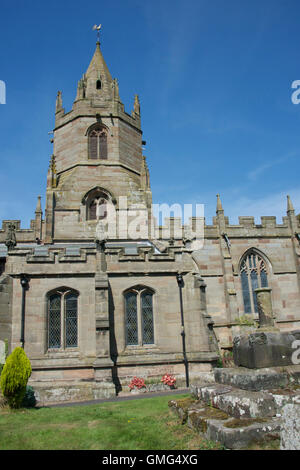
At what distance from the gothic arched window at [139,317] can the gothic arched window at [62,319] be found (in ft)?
7.03

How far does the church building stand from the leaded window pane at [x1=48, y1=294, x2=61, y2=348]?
0.04 m

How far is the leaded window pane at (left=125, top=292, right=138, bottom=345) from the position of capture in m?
15.4

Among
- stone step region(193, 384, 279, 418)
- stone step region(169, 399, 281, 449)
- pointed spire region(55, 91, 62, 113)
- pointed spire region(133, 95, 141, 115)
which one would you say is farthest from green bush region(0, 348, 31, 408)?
pointed spire region(133, 95, 141, 115)

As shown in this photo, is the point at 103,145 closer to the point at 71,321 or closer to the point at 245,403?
the point at 71,321

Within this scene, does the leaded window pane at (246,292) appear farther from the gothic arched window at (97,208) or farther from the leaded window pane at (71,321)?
the leaded window pane at (71,321)

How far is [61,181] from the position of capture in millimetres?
25297

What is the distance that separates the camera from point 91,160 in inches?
1006

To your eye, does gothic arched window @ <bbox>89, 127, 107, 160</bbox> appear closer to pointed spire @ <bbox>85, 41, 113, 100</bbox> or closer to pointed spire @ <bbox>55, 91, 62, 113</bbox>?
pointed spire @ <bbox>85, 41, 113, 100</bbox>

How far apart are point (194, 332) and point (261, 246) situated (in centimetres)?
1102

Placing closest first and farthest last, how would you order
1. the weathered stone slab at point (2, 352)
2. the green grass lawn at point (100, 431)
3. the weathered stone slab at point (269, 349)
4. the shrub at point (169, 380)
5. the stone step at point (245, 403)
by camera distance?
the stone step at point (245, 403), the green grass lawn at point (100, 431), the weathered stone slab at point (269, 349), the weathered stone slab at point (2, 352), the shrub at point (169, 380)

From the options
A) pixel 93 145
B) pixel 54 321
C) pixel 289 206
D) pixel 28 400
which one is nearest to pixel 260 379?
pixel 28 400

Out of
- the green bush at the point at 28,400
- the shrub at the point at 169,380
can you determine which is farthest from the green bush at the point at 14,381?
the shrub at the point at 169,380

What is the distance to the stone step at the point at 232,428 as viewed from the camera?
5117mm

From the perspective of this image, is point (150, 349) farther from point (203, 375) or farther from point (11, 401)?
point (11, 401)
